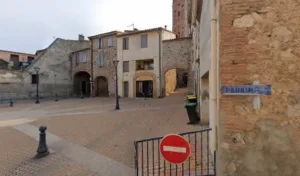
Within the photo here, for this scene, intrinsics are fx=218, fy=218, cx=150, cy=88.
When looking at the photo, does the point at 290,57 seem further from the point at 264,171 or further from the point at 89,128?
the point at 89,128

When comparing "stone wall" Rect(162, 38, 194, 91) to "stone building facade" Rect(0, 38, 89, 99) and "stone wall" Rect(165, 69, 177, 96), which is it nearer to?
"stone wall" Rect(165, 69, 177, 96)

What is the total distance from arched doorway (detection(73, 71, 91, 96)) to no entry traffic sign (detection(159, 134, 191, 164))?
34.0m

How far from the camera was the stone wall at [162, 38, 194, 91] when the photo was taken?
77.7ft

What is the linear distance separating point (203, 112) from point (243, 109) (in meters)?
6.14

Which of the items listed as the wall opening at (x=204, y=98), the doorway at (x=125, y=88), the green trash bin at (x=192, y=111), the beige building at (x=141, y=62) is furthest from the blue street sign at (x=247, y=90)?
the doorway at (x=125, y=88)

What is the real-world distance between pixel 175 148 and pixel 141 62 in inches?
978

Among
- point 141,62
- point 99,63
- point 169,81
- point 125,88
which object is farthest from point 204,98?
point 99,63

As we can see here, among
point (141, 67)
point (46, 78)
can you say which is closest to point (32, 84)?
point (46, 78)

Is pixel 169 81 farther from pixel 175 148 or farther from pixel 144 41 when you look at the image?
pixel 175 148

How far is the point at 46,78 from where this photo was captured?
31.5 m

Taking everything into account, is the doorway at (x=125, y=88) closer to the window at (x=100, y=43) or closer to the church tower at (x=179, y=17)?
the window at (x=100, y=43)

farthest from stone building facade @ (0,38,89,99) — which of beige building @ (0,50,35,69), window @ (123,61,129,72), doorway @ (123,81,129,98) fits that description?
window @ (123,61,129,72)

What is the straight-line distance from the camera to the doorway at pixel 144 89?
26938 mm

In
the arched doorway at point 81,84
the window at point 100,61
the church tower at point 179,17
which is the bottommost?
the arched doorway at point 81,84
